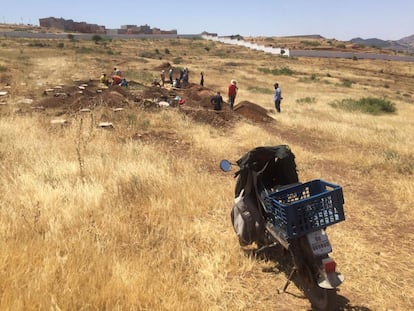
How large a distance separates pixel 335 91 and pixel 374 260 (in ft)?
92.0

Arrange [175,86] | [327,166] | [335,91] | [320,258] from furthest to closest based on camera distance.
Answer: [335,91] → [175,86] → [327,166] → [320,258]

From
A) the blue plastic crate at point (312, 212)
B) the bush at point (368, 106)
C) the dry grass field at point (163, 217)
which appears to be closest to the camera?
the dry grass field at point (163, 217)

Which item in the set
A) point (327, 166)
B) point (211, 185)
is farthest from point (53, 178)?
point (327, 166)

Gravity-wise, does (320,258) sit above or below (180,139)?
above

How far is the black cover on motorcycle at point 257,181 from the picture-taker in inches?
182

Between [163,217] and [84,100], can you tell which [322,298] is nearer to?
[163,217]

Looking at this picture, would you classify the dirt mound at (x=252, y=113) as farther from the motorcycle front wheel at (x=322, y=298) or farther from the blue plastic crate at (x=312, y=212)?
the motorcycle front wheel at (x=322, y=298)

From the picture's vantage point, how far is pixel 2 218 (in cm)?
468

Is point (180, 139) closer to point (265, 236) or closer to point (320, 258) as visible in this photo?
point (265, 236)

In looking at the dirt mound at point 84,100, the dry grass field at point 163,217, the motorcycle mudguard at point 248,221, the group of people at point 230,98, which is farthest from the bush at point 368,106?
the motorcycle mudguard at point 248,221

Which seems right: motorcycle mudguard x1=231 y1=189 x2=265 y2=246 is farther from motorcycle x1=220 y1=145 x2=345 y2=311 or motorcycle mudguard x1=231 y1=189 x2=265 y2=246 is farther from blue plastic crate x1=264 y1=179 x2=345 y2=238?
blue plastic crate x1=264 y1=179 x2=345 y2=238

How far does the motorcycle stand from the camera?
380cm

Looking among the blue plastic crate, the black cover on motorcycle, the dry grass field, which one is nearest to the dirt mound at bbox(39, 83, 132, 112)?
the dry grass field

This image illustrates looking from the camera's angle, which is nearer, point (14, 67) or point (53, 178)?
point (53, 178)
